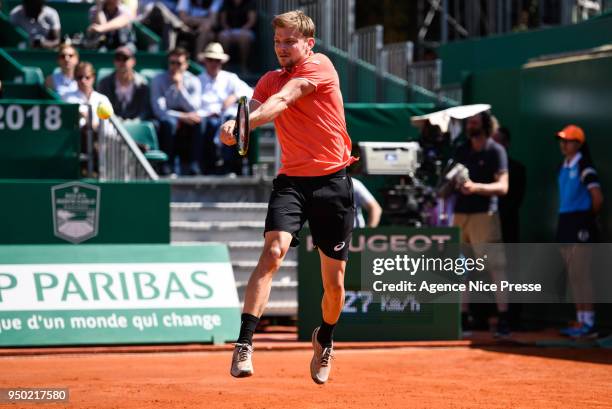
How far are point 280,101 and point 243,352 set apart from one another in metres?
1.58

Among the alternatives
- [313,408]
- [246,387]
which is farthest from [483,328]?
[313,408]

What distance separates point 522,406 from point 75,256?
18.1 feet

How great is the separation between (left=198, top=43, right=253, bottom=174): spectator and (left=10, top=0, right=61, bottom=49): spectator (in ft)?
9.06

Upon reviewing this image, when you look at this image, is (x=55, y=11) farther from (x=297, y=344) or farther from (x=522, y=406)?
(x=522, y=406)

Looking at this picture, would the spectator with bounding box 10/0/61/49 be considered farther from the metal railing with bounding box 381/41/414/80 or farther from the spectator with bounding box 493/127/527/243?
the spectator with bounding box 493/127/527/243

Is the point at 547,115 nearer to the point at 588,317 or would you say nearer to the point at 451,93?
the point at 588,317

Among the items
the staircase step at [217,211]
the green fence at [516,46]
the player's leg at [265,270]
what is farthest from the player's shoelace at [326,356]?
the green fence at [516,46]

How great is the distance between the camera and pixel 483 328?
46.3 feet

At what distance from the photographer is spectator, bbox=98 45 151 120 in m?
15.8


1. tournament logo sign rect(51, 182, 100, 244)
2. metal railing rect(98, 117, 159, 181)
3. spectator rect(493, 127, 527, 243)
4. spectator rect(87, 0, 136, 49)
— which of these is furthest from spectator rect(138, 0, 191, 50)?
spectator rect(493, 127, 527, 243)

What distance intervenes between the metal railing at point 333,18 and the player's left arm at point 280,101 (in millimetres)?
10980

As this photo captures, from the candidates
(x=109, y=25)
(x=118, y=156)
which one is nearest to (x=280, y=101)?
(x=118, y=156)

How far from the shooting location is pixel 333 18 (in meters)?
19.2

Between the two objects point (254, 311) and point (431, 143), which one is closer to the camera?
point (254, 311)
